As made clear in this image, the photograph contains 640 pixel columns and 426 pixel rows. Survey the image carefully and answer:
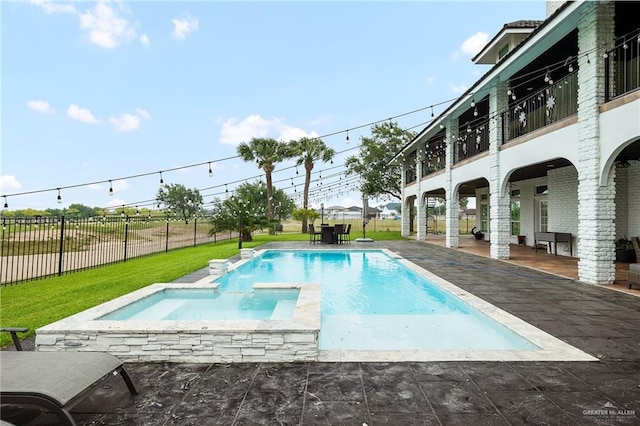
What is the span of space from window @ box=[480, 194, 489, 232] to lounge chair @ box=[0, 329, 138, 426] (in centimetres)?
1995

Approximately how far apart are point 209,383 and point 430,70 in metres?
18.4

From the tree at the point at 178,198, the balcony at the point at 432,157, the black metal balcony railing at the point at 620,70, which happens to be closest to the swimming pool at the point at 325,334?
the black metal balcony railing at the point at 620,70

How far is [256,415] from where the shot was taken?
238 centimetres

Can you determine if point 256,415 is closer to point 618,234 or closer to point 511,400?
point 511,400

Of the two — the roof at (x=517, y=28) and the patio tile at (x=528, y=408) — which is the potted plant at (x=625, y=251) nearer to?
the roof at (x=517, y=28)

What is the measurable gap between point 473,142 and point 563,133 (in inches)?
Answer: 245

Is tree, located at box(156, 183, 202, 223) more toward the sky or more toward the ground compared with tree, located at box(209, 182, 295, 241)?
more toward the sky

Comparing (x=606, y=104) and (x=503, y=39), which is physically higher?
(x=503, y=39)

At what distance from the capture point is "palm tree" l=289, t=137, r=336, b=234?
90.4ft

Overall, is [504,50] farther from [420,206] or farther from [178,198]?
[178,198]

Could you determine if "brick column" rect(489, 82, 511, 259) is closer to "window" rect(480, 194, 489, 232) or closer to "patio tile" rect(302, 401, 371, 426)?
"window" rect(480, 194, 489, 232)

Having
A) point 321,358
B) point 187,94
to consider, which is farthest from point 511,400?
point 187,94

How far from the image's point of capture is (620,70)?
789 centimetres

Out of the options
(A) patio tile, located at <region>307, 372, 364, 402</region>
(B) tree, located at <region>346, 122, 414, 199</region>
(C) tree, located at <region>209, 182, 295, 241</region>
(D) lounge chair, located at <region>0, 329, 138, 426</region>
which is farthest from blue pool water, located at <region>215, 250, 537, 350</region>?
(B) tree, located at <region>346, 122, 414, 199</region>
